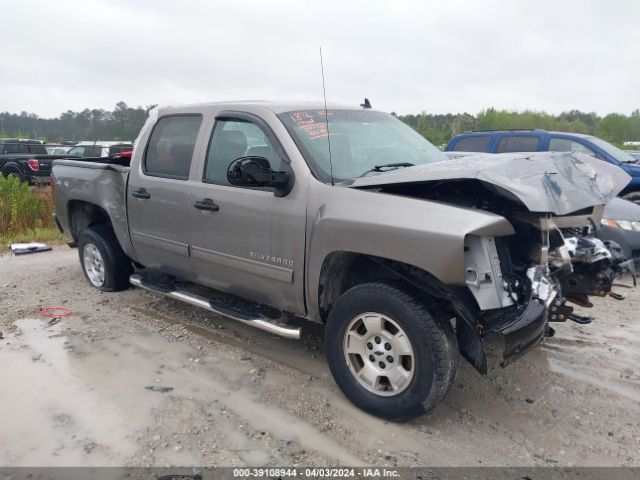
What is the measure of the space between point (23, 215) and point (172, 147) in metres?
5.90

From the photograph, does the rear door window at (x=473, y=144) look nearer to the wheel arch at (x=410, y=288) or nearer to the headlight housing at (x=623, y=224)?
the headlight housing at (x=623, y=224)

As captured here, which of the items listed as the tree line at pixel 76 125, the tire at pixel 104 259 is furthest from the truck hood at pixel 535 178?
the tree line at pixel 76 125

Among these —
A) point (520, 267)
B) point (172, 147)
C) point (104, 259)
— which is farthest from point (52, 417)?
point (520, 267)

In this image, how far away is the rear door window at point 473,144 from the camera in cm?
1022

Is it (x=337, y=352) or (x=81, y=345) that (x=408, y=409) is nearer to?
(x=337, y=352)

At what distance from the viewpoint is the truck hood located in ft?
9.73

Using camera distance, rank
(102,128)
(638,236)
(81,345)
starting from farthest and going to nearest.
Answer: (102,128)
(638,236)
(81,345)

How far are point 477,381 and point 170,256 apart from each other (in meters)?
2.72

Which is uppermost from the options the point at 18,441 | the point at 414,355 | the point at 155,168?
the point at 155,168

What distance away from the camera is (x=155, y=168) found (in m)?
4.76

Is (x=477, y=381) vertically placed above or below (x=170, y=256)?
below

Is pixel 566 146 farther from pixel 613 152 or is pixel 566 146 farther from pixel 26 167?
pixel 26 167

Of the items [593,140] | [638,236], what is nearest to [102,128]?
[593,140]

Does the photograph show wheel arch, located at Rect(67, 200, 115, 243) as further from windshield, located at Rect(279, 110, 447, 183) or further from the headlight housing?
the headlight housing
